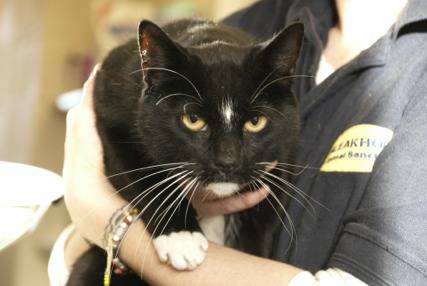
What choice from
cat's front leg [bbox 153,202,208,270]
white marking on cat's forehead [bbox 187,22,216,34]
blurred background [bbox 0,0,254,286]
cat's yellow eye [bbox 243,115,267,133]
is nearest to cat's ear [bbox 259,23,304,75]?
cat's yellow eye [bbox 243,115,267,133]

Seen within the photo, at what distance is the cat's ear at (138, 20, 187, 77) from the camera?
37.6 inches

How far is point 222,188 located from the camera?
3.38 ft

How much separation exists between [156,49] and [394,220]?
53cm

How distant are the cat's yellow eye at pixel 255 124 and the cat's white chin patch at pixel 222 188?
0.39ft

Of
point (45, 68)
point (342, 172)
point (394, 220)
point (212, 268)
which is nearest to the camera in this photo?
point (394, 220)

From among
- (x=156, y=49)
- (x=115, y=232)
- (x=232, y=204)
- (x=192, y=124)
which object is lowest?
(x=115, y=232)

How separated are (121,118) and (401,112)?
59 cm

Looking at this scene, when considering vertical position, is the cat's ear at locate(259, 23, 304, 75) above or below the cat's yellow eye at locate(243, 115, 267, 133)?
above

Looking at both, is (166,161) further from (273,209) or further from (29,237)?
(29,237)

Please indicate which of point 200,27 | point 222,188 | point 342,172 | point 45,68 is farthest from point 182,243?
point 45,68

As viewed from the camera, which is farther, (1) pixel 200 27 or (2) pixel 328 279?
(1) pixel 200 27

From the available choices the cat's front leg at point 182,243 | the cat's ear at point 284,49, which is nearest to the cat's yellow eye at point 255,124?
the cat's ear at point 284,49

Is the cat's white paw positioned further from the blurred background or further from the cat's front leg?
the blurred background

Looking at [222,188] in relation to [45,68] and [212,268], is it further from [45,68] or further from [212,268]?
[45,68]
